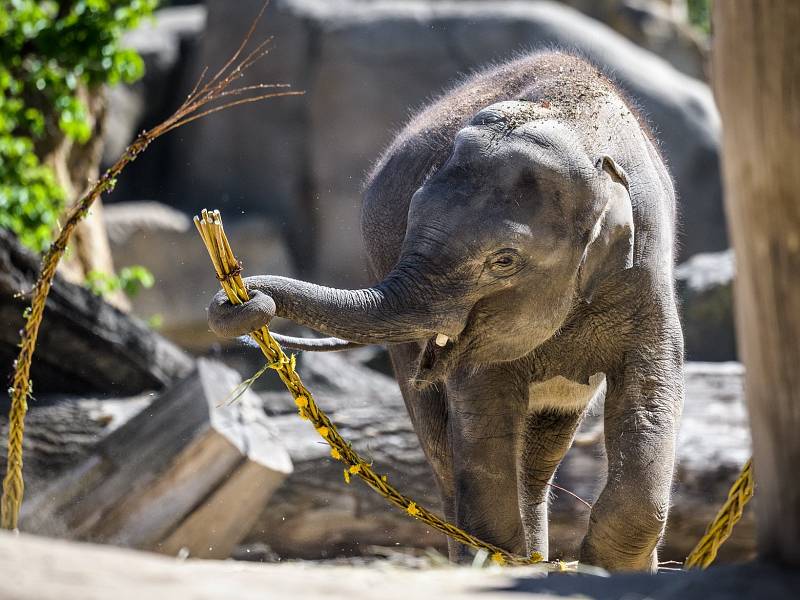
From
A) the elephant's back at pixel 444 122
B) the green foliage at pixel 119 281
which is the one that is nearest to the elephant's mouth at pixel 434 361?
the elephant's back at pixel 444 122

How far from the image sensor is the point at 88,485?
4504 millimetres

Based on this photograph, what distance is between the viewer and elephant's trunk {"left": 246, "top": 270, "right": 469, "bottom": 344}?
3029mm

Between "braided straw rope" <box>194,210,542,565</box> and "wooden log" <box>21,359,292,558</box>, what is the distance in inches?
44.3

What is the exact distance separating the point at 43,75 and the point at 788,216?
504cm

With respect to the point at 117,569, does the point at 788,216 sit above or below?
above

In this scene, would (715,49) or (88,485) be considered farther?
(88,485)

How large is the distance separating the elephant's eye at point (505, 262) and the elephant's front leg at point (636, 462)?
48 cm

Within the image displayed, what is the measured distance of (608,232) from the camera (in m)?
3.25

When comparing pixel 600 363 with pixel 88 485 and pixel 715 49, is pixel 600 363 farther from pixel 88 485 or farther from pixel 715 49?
pixel 88 485

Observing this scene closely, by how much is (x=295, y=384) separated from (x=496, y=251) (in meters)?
0.65

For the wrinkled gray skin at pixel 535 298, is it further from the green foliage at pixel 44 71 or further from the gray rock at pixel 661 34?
the gray rock at pixel 661 34

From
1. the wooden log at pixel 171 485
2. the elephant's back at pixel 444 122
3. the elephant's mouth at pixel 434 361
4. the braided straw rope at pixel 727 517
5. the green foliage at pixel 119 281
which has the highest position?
the elephant's back at pixel 444 122

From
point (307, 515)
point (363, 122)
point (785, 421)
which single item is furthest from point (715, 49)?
point (363, 122)

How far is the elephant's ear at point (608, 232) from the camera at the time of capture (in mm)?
3240
